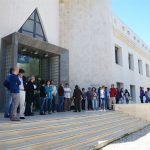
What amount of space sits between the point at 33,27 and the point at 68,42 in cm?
358

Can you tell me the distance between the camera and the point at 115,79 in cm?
1888

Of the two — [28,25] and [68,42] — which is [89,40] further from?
[28,25]

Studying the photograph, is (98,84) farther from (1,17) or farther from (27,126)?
(27,126)

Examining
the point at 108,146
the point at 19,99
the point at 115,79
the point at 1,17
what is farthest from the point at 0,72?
the point at 115,79

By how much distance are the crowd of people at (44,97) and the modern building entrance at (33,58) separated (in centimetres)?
137

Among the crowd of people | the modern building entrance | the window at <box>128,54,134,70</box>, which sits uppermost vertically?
the window at <box>128,54,134,70</box>

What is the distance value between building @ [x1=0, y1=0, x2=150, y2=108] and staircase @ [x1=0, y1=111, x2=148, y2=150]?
4393mm

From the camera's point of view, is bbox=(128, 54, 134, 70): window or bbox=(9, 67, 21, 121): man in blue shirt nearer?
bbox=(9, 67, 21, 121): man in blue shirt

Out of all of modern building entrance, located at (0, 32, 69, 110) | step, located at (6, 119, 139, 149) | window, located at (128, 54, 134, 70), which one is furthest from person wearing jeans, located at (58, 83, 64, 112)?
window, located at (128, 54, 134, 70)

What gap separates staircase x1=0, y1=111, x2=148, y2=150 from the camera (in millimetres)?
6059

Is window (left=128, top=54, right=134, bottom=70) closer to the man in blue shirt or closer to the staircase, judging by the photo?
the staircase

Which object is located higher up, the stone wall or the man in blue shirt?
the stone wall

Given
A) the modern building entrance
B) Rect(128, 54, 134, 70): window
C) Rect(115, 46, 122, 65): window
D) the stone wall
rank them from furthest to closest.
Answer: Rect(128, 54, 134, 70): window
Rect(115, 46, 122, 65): window
the stone wall
the modern building entrance

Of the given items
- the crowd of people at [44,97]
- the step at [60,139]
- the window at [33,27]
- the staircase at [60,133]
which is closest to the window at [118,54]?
the crowd of people at [44,97]
